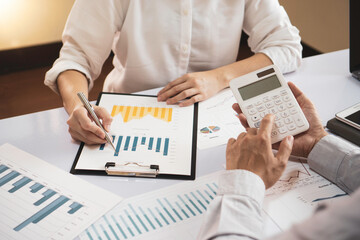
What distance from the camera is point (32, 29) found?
8.19ft

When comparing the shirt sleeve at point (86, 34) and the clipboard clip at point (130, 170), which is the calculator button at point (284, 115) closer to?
the clipboard clip at point (130, 170)

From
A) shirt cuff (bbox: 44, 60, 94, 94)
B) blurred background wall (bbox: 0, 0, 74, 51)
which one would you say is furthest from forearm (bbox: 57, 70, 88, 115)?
blurred background wall (bbox: 0, 0, 74, 51)

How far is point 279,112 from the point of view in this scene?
0.82 m

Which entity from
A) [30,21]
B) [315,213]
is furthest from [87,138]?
[30,21]

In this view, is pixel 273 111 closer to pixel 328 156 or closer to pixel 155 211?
pixel 328 156

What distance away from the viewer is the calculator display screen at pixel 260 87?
85cm

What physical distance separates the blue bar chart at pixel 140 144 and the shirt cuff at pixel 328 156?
1.07ft

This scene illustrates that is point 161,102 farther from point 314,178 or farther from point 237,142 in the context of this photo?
point 314,178

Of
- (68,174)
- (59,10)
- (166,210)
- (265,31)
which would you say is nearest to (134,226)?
(166,210)

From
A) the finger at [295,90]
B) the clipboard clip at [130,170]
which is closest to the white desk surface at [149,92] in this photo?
the clipboard clip at [130,170]

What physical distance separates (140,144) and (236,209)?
1.04ft

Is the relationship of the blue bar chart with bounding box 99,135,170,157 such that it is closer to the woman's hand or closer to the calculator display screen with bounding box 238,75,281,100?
the woman's hand

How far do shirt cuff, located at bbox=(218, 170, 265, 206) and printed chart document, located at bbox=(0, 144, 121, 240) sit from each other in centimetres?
22

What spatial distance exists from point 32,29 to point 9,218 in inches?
83.4
